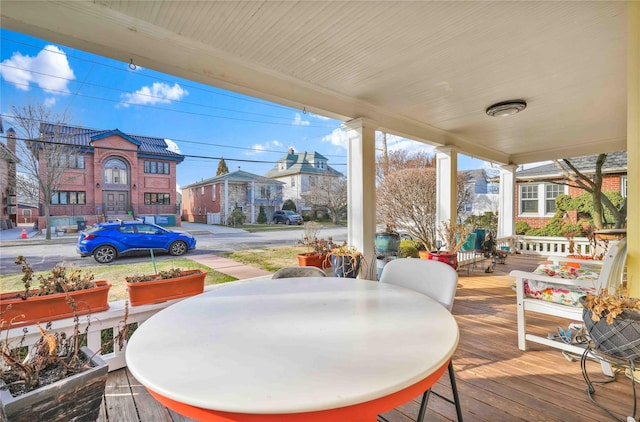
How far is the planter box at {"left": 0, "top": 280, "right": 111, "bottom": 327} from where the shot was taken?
165 cm

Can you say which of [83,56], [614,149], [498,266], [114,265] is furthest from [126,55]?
[614,149]

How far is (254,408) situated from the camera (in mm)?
583

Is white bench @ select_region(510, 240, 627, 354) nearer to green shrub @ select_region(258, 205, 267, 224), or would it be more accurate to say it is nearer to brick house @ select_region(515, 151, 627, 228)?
green shrub @ select_region(258, 205, 267, 224)

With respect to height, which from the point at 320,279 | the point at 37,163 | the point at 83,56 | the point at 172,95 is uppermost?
the point at 83,56

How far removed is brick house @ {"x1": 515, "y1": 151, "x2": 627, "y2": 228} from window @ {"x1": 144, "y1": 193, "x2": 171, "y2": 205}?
951 centimetres

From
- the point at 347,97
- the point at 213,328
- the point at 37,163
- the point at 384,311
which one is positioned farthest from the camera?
the point at 347,97

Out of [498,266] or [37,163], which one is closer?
[37,163]

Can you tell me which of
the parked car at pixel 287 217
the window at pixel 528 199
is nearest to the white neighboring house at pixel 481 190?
the window at pixel 528 199

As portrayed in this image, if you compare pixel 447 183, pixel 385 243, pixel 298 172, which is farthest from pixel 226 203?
pixel 447 183

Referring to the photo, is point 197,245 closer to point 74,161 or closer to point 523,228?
point 74,161

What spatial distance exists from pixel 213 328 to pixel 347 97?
9.60ft

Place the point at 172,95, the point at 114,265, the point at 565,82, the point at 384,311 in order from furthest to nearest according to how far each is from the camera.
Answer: the point at 565,82
the point at 172,95
the point at 114,265
the point at 384,311

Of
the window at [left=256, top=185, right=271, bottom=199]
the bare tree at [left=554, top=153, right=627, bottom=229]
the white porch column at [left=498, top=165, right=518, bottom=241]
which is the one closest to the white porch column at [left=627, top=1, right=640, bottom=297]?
the window at [left=256, top=185, right=271, bottom=199]

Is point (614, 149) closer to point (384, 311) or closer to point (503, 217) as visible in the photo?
point (503, 217)
